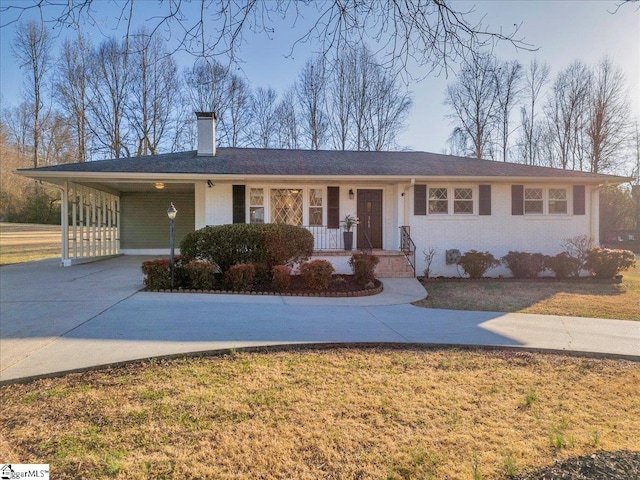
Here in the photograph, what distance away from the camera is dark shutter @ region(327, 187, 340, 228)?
454 inches

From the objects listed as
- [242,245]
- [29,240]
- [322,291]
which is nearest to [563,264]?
[322,291]

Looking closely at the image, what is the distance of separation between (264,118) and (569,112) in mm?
22638

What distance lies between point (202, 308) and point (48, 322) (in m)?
2.24

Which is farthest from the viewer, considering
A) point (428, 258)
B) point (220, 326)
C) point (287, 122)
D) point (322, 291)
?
point (287, 122)

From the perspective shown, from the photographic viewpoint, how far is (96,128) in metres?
22.5

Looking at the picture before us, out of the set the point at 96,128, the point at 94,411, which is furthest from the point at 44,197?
the point at 94,411

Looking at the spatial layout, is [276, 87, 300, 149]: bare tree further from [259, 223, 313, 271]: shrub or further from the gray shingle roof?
[259, 223, 313, 271]: shrub

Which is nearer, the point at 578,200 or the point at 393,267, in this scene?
the point at 393,267

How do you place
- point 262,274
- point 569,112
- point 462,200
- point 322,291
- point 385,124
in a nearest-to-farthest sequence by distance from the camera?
1. point 322,291
2. point 262,274
3. point 462,200
4. point 385,124
5. point 569,112

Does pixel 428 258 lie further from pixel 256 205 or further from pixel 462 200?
pixel 256 205

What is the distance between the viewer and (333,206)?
11578 mm

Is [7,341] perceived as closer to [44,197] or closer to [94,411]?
[94,411]

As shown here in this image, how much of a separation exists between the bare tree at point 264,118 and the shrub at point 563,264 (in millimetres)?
18837

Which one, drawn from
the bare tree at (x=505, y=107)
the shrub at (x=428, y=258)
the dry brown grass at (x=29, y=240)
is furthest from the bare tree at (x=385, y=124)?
the dry brown grass at (x=29, y=240)
